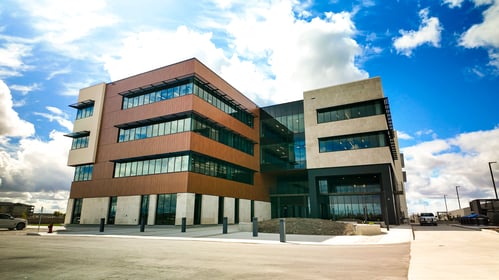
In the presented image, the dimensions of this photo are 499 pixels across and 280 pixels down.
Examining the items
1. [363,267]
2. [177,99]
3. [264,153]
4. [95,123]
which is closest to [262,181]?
[264,153]

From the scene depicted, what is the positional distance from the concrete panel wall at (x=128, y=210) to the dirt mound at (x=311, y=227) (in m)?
18.3

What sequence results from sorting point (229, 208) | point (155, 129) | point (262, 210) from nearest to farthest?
point (155, 129)
point (229, 208)
point (262, 210)

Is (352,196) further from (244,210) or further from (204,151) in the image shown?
(204,151)

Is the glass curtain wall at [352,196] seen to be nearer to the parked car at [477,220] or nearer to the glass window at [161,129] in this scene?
the parked car at [477,220]

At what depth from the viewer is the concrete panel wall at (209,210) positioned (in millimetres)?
35156

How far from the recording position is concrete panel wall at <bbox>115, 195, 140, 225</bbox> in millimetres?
35250

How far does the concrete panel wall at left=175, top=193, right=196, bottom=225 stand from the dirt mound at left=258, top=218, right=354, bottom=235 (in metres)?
10.8

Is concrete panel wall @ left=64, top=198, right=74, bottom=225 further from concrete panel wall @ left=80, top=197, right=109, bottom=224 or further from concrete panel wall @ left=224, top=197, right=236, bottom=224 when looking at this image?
concrete panel wall @ left=224, top=197, right=236, bottom=224

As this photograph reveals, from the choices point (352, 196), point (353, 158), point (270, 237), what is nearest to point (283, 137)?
point (353, 158)

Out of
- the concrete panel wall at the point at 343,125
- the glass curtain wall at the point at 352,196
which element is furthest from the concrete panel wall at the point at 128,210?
the glass curtain wall at the point at 352,196

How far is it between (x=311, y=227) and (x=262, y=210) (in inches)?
1092

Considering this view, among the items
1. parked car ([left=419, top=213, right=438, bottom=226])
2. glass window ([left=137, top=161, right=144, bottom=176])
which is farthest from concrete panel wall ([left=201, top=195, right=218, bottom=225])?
parked car ([left=419, top=213, right=438, bottom=226])

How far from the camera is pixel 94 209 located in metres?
38.9

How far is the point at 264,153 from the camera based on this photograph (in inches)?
2016
